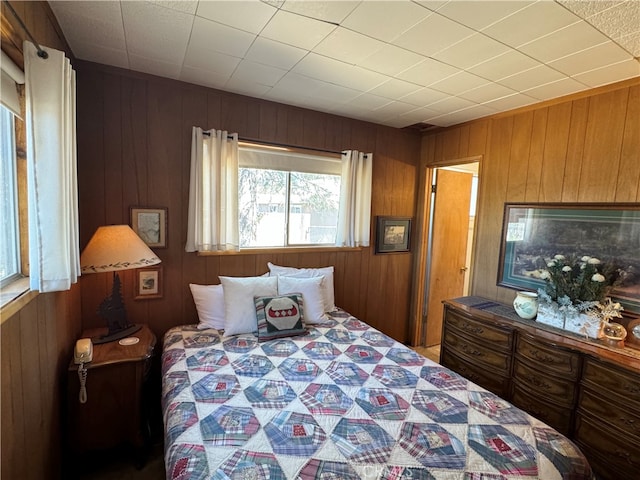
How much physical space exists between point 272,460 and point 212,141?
221 cm

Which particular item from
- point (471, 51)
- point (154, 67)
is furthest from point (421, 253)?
point (154, 67)

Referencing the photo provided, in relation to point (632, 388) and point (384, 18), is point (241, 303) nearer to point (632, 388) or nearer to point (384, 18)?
point (384, 18)

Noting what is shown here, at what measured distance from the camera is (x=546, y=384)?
2.17 meters

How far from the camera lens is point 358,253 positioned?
11.3 ft

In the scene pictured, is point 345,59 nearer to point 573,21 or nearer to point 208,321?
point 573,21

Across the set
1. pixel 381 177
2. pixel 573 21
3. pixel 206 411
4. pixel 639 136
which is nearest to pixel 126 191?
pixel 206 411

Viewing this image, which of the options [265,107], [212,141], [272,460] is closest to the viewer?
[272,460]

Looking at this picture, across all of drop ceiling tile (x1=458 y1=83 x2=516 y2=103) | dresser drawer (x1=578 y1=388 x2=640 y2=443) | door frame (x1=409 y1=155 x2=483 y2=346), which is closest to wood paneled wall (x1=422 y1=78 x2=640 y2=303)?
door frame (x1=409 y1=155 x2=483 y2=346)

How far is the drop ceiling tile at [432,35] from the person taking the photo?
1.58 meters

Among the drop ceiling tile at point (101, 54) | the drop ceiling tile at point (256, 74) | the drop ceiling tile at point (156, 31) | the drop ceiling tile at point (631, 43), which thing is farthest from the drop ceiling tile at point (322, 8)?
the drop ceiling tile at point (631, 43)

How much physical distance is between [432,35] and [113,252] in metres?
2.26

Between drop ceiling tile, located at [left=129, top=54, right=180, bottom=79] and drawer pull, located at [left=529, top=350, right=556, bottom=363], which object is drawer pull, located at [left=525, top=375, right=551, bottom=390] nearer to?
drawer pull, located at [left=529, top=350, right=556, bottom=363]

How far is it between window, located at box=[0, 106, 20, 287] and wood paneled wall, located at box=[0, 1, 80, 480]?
0.22 feet

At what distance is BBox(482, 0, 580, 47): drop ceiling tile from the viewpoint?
1432mm
